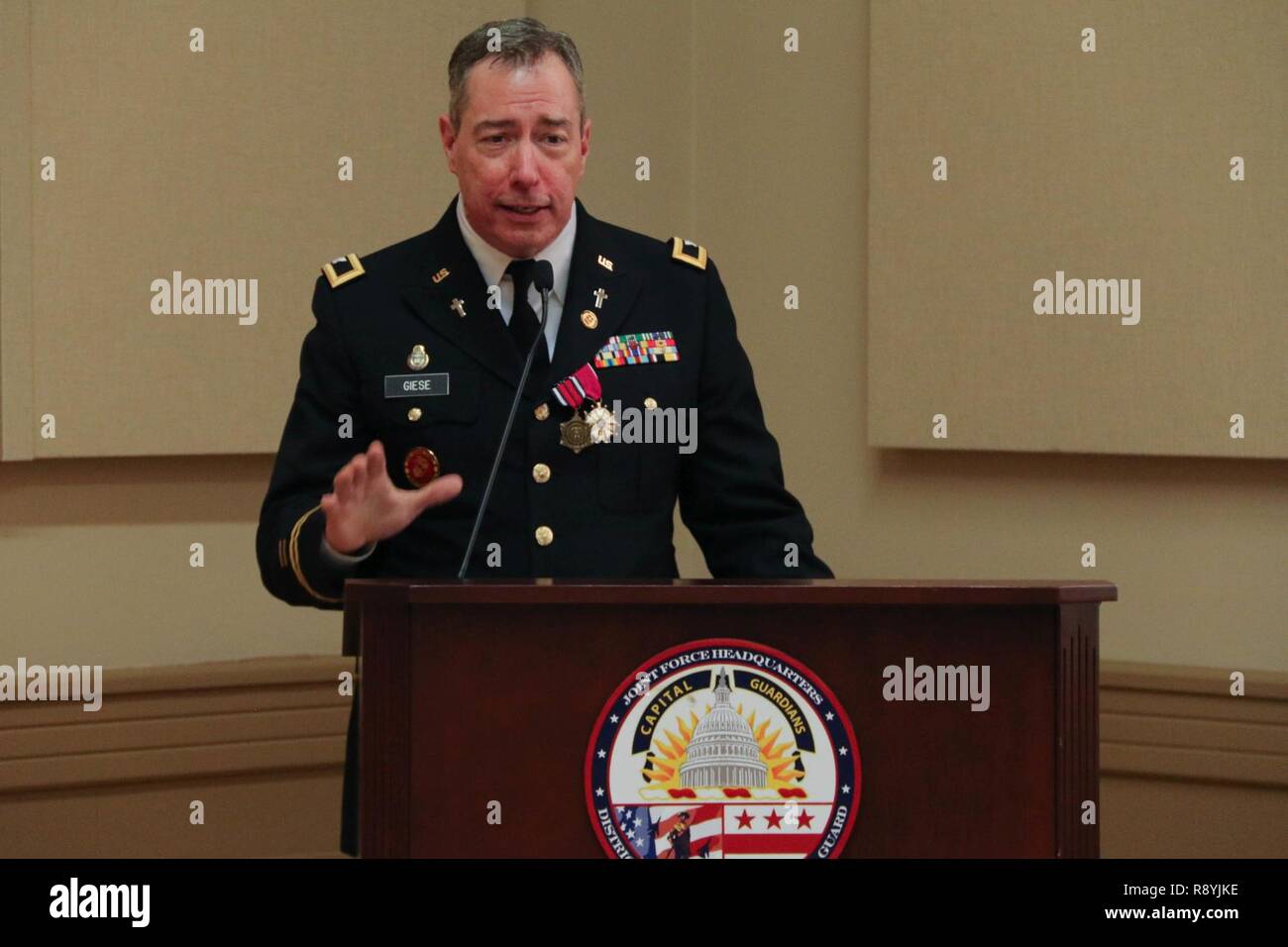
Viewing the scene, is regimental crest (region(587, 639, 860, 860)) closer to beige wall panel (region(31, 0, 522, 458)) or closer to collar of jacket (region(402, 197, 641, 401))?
collar of jacket (region(402, 197, 641, 401))

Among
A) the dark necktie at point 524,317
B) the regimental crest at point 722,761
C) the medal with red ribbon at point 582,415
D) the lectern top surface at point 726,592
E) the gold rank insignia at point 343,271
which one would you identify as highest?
the gold rank insignia at point 343,271

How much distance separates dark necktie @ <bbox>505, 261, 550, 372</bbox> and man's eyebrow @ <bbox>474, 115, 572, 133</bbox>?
0.62 ft

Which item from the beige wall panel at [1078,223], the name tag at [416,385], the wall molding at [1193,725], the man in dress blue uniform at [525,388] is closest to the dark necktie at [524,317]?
the man in dress blue uniform at [525,388]

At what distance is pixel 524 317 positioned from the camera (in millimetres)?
2195

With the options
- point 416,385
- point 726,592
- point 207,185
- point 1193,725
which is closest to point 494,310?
point 416,385

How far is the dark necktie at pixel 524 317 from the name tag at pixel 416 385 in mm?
113

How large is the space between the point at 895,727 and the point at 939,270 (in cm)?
213

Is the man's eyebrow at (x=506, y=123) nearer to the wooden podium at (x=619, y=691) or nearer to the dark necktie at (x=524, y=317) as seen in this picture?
the dark necktie at (x=524, y=317)

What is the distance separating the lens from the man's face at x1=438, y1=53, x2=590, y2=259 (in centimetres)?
209

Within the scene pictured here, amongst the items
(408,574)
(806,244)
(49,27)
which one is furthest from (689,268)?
(49,27)

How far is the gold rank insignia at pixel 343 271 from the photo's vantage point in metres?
2.29

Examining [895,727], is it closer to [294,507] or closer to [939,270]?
[294,507]

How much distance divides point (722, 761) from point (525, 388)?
840 mm

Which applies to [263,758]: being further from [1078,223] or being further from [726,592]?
[726,592]
